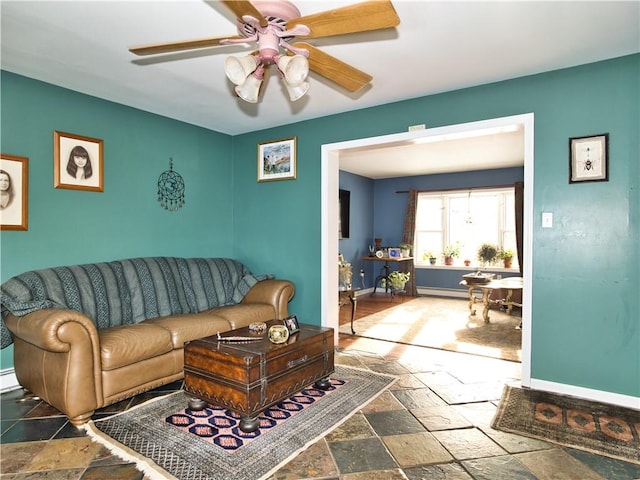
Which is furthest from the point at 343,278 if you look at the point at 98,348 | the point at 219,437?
the point at 98,348

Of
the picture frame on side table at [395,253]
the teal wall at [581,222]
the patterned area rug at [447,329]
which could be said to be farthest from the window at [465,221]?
the teal wall at [581,222]

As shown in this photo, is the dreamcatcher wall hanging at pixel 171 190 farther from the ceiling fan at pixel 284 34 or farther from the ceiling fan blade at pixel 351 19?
the ceiling fan blade at pixel 351 19

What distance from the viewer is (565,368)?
2.99 meters

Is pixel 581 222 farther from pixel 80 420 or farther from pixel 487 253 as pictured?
pixel 487 253

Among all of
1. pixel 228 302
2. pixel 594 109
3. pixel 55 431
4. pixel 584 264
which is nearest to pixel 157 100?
pixel 228 302

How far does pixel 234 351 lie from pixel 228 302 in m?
1.84

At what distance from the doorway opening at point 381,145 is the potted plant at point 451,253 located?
4149 millimetres

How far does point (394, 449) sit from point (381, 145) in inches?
111

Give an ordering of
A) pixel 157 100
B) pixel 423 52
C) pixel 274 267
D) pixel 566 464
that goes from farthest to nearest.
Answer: pixel 274 267 < pixel 157 100 < pixel 423 52 < pixel 566 464

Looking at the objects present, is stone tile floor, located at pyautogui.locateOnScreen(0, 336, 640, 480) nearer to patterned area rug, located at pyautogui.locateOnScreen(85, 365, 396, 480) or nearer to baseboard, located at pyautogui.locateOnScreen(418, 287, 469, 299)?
patterned area rug, located at pyautogui.locateOnScreen(85, 365, 396, 480)

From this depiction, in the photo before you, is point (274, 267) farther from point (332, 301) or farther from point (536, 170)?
point (536, 170)

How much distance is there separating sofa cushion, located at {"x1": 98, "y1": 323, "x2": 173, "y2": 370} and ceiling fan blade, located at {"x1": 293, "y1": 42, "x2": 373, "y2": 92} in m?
2.20

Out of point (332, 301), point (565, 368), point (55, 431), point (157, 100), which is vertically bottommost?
point (55, 431)

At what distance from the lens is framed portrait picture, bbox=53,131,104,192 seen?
3.37 m
